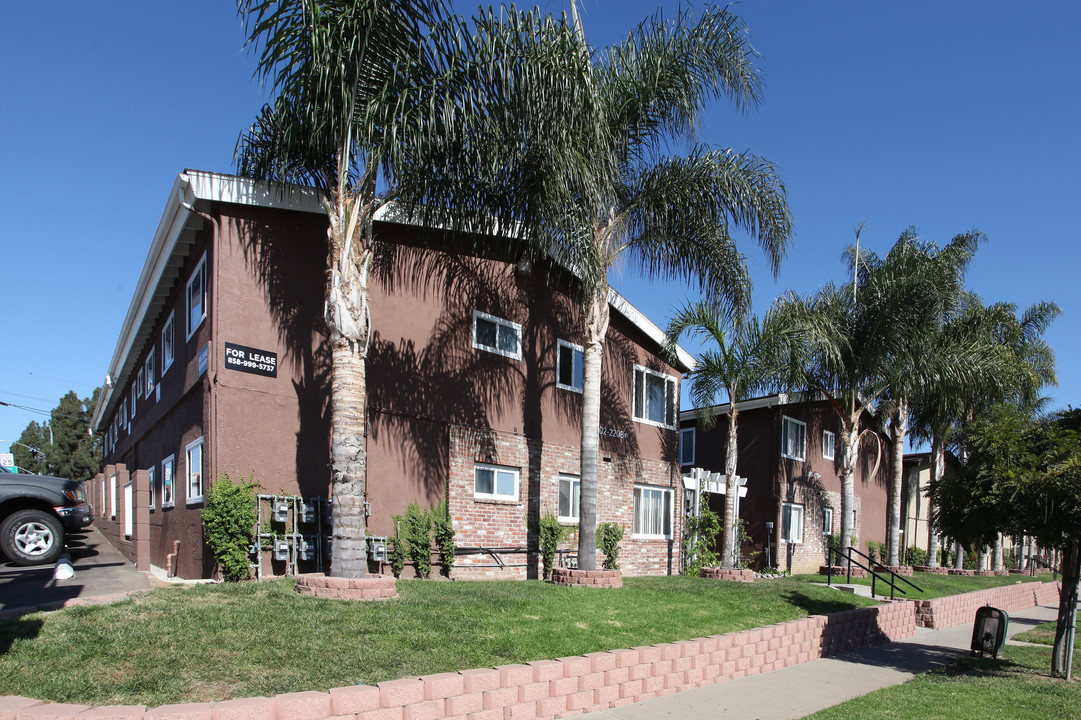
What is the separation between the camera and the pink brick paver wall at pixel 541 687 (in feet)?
18.2

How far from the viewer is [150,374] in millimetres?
18781

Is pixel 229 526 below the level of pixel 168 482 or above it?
below

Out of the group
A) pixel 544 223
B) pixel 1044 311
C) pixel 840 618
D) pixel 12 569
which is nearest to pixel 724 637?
pixel 840 618

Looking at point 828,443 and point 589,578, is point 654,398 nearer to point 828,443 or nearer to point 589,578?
point 589,578

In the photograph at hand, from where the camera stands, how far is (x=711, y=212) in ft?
48.3

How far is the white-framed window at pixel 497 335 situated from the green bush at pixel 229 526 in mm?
5586

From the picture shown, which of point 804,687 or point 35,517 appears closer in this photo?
point 804,687

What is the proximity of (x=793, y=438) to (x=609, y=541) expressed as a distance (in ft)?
39.2

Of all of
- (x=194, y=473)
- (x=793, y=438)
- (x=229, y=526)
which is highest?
(x=194, y=473)

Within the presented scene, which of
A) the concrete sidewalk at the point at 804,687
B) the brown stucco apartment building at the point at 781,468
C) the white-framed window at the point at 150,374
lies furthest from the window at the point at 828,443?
the white-framed window at the point at 150,374

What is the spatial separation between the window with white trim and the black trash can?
12.5 metres

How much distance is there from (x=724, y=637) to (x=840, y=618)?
3905 millimetres

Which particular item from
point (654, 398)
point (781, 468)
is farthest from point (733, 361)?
point (781, 468)

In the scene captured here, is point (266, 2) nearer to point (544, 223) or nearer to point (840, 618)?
point (544, 223)
